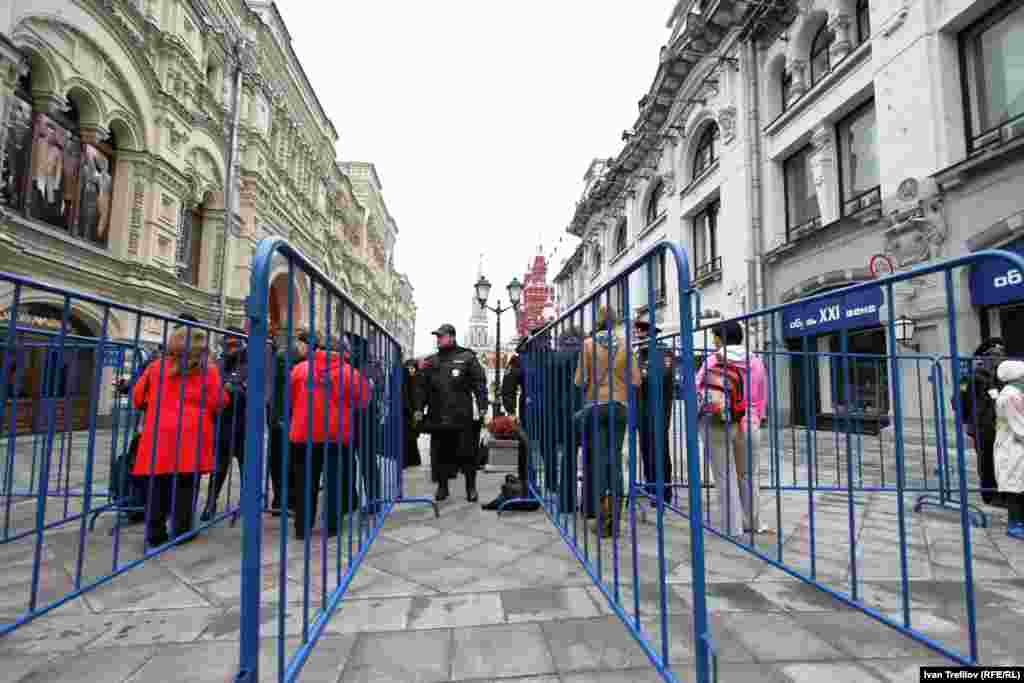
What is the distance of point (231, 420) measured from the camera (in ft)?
14.9

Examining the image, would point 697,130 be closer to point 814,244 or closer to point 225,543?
point 814,244

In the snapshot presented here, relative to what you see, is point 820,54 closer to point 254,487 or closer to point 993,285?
point 993,285

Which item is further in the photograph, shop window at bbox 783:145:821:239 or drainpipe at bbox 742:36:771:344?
drainpipe at bbox 742:36:771:344

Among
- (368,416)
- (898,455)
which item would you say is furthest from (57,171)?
(898,455)

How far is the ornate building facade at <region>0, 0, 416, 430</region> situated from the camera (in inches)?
380

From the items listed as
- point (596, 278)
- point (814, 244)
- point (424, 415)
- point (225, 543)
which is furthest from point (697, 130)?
point (225, 543)

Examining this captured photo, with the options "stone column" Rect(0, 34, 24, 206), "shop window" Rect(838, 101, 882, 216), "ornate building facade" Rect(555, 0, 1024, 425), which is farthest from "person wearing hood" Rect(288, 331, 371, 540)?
"shop window" Rect(838, 101, 882, 216)

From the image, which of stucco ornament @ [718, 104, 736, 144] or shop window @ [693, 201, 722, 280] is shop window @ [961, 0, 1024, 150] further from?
shop window @ [693, 201, 722, 280]

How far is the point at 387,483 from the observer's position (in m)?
4.59

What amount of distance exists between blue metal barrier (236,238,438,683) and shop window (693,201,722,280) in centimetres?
1260

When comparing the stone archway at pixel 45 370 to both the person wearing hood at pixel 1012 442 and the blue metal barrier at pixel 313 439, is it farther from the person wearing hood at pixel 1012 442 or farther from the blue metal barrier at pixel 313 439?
the person wearing hood at pixel 1012 442

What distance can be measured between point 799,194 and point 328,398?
13165mm

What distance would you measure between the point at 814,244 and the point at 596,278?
1738 cm

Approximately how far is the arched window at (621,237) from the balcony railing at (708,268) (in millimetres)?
7382
